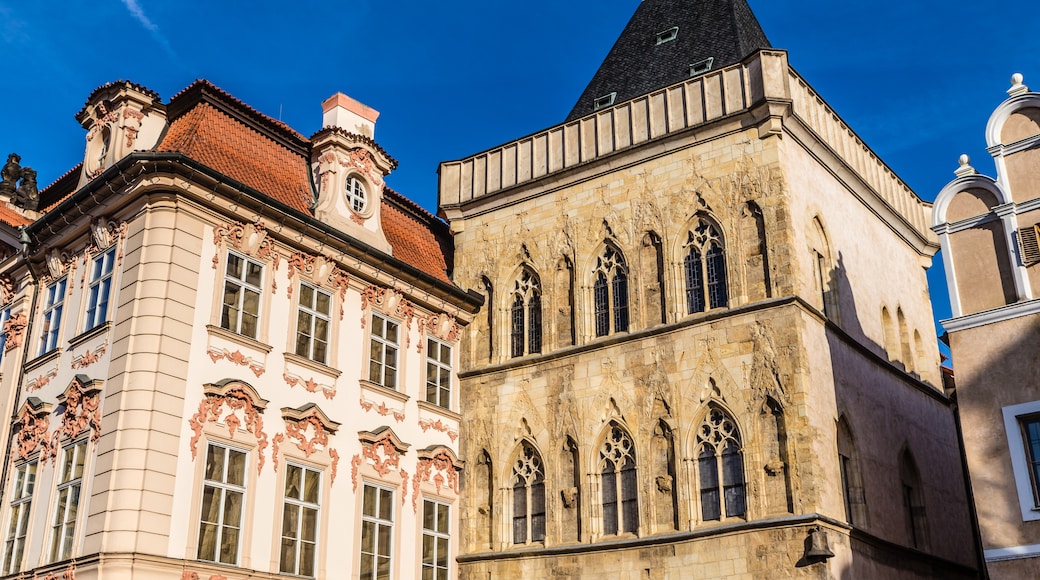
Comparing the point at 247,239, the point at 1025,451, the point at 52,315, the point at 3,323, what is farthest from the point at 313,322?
the point at 1025,451

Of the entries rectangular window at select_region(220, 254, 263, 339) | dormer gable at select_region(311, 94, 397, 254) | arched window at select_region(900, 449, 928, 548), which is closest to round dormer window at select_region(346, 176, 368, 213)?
dormer gable at select_region(311, 94, 397, 254)

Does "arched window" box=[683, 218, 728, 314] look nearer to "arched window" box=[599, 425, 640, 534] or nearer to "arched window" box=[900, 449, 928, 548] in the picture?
"arched window" box=[599, 425, 640, 534]

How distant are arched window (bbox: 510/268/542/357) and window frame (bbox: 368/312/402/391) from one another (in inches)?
113

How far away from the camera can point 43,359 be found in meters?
19.1

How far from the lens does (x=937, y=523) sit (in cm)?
2194

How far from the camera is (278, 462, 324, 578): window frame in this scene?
701 inches

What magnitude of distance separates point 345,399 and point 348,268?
8.89ft

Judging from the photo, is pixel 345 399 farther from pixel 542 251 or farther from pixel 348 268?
pixel 542 251

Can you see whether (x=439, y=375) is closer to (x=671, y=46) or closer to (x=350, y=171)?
(x=350, y=171)

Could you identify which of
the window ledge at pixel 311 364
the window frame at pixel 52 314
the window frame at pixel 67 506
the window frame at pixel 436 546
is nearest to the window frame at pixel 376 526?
the window frame at pixel 436 546

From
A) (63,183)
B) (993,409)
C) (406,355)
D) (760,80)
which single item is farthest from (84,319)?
(993,409)

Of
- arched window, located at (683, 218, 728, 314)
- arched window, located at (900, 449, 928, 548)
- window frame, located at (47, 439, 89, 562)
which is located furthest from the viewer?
arched window, located at (900, 449, 928, 548)

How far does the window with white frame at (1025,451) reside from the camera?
15.6 metres

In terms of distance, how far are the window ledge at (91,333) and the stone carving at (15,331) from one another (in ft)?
8.02
